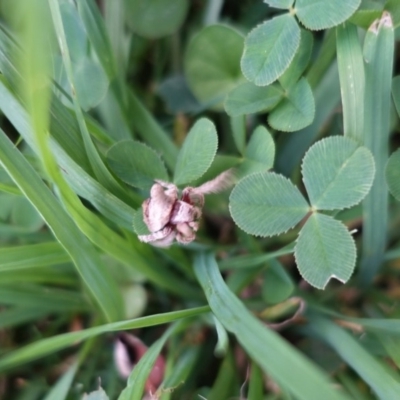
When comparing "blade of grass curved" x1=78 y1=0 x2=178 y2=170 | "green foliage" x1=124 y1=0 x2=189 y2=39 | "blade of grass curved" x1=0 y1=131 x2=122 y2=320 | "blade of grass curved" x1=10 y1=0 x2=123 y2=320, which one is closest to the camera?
"blade of grass curved" x1=10 y1=0 x2=123 y2=320

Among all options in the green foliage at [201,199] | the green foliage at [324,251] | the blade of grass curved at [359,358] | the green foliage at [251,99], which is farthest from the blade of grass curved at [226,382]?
the green foliage at [251,99]

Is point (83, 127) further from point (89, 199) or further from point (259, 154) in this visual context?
point (259, 154)

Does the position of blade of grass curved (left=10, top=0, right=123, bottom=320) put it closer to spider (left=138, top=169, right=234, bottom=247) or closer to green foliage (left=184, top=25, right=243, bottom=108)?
spider (left=138, top=169, right=234, bottom=247)

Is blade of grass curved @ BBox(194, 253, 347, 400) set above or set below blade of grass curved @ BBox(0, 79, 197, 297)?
below

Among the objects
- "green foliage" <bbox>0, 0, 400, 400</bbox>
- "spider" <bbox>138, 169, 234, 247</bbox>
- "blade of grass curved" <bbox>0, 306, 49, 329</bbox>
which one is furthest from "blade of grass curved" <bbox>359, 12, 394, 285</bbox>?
"blade of grass curved" <bbox>0, 306, 49, 329</bbox>

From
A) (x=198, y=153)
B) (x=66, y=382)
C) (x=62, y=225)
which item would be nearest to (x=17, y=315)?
(x=66, y=382)

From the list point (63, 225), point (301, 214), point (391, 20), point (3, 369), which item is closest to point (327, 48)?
point (391, 20)

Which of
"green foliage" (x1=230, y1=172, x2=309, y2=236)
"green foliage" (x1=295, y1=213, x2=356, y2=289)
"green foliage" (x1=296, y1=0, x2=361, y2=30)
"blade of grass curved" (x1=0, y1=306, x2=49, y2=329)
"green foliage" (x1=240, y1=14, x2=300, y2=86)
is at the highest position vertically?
"green foliage" (x1=296, y1=0, x2=361, y2=30)
